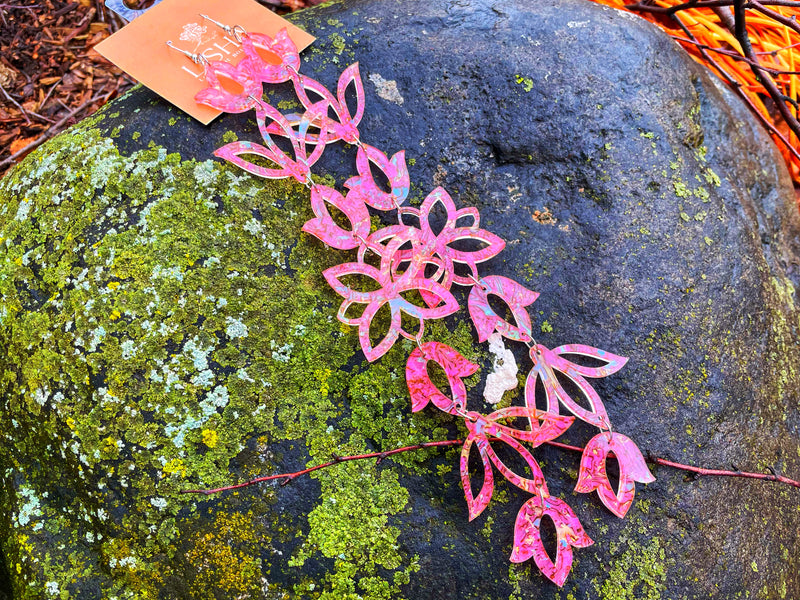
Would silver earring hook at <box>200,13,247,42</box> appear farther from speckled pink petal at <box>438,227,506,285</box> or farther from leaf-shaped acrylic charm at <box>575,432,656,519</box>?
leaf-shaped acrylic charm at <box>575,432,656,519</box>

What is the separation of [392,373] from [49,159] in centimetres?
114

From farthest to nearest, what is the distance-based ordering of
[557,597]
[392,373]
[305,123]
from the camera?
[305,123] < [392,373] < [557,597]

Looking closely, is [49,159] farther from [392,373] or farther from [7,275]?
[392,373]

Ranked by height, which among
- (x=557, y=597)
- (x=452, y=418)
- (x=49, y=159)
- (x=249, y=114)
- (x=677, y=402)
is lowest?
(x=557, y=597)

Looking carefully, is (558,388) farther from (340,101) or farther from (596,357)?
(340,101)

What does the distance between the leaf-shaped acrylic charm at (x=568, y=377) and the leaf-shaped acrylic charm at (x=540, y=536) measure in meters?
0.21

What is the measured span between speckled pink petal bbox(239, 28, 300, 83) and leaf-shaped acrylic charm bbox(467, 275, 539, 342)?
802 mm

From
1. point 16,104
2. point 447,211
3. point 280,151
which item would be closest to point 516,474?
point 447,211

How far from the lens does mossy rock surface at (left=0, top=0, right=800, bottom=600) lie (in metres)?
1.33

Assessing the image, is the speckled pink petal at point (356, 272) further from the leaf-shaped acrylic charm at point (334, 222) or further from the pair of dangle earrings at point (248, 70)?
the pair of dangle earrings at point (248, 70)

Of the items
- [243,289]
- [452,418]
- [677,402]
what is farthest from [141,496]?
[677,402]

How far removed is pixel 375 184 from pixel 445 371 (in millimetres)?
533

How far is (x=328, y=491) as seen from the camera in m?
1.35

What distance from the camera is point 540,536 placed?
4.30ft
